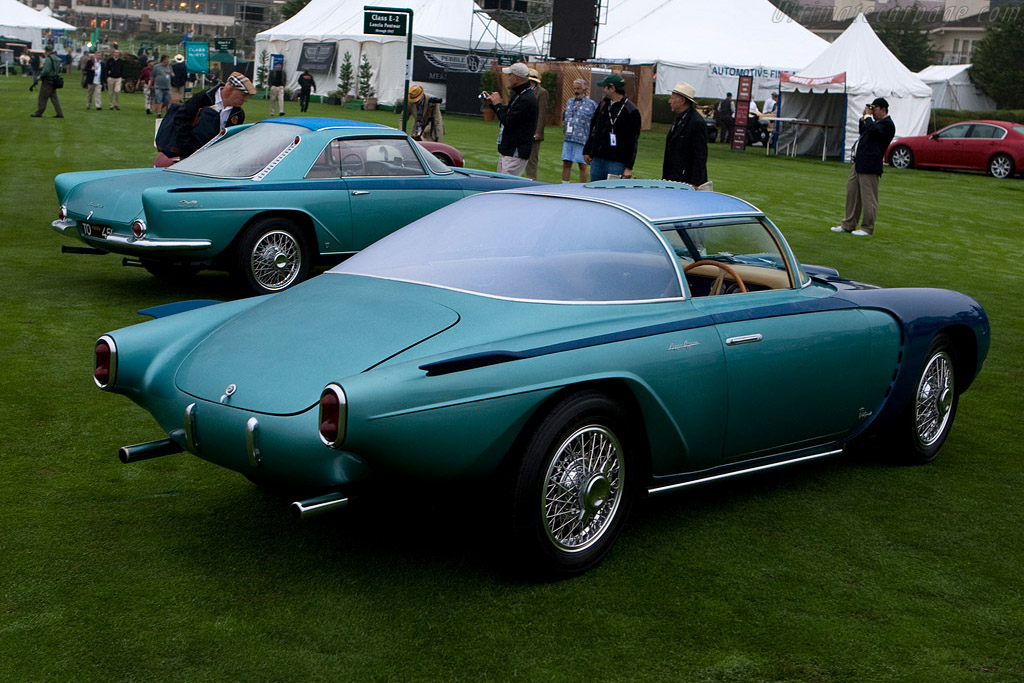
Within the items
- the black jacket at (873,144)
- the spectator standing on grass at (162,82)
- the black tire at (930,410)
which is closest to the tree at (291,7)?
the spectator standing on grass at (162,82)

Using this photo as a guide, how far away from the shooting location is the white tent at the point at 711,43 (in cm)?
3912

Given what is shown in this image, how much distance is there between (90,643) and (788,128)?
32074 millimetres

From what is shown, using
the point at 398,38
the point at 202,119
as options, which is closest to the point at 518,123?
the point at 202,119

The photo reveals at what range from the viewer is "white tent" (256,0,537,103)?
147ft

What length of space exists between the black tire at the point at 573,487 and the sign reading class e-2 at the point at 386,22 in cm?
1091

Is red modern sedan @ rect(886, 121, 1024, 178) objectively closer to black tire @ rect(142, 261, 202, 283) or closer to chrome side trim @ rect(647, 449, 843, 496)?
black tire @ rect(142, 261, 202, 283)

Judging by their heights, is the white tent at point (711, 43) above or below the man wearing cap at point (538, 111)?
above

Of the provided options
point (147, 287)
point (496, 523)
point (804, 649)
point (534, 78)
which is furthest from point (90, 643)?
point (534, 78)

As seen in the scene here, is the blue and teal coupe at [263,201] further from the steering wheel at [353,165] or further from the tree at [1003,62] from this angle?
the tree at [1003,62]

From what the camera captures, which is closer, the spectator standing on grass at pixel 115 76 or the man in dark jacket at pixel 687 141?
the man in dark jacket at pixel 687 141

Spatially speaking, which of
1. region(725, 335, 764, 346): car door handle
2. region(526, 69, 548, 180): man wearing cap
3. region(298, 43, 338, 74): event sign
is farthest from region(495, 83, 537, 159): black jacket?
region(298, 43, 338, 74): event sign

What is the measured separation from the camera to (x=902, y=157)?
29.7 metres

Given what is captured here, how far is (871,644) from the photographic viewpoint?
358cm

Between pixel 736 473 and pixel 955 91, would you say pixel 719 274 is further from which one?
pixel 955 91
